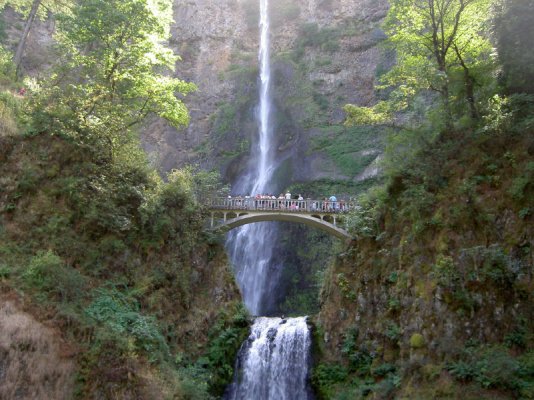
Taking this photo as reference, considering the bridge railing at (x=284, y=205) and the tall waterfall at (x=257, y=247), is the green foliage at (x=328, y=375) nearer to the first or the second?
the bridge railing at (x=284, y=205)

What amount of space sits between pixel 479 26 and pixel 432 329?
498 inches

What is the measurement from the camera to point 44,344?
40.7 feet

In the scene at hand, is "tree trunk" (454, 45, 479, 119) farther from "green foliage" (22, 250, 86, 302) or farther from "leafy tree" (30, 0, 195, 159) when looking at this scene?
"green foliage" (22, 250, 86, 302)

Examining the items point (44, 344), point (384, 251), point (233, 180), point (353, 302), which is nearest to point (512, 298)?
point (384, 251)

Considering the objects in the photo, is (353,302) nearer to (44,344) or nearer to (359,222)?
(359,222)

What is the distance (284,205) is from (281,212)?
22.3 inches

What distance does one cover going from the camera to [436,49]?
1873 cm

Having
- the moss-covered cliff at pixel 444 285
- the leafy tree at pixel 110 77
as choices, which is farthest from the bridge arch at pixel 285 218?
the leafy tree at pixel 110 77

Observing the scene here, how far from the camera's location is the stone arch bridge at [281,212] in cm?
2303

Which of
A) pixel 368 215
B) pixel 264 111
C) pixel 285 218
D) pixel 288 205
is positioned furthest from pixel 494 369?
pixel 264 111

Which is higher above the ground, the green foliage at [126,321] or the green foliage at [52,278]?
the green foliage at [52,278]

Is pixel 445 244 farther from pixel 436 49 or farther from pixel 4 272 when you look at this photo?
pixel 4 272

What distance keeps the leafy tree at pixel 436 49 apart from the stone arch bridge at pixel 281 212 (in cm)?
521

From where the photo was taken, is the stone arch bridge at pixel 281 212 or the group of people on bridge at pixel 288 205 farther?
the group of people on bridge at pixel 288 205
